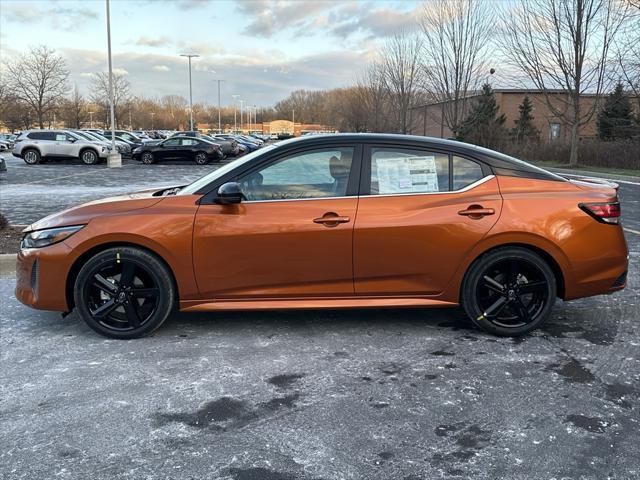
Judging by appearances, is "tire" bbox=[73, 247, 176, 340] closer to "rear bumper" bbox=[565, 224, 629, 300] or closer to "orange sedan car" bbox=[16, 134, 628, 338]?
"orange sedan car" bbox=[16, 134, 628, 338]

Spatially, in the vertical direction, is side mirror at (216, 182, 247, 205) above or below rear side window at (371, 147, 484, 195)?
below

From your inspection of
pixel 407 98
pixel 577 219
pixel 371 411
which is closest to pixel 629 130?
pixel 407 98

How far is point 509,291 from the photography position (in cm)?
432

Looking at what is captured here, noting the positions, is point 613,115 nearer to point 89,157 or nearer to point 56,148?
point 89,157

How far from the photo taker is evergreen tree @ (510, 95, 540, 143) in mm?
39447

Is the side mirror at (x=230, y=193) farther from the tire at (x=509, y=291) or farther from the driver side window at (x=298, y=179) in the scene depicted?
the tire at (x=509, y=291)

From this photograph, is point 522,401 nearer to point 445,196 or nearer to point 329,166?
point 445,196

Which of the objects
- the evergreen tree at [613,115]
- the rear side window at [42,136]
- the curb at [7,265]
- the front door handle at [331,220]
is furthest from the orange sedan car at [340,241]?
the evergreen tree at [613,115]

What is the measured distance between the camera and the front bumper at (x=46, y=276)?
4164mm

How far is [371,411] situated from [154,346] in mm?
1822

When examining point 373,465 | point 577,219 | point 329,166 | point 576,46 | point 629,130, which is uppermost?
point 576,46

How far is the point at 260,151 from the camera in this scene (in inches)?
175

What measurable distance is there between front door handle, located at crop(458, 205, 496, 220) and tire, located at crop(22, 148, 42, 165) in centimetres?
2838

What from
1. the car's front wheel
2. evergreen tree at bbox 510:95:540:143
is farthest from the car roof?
evergreen tree at bbox 510:95:540:143
